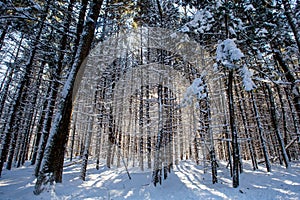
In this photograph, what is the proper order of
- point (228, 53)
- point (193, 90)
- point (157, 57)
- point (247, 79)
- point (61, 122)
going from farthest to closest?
point (157, 57)
point (193, 90)
point (228, 53)
point (247, 79)
point (61, 122)

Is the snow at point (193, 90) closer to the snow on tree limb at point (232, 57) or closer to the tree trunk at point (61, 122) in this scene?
the snow on tree limb at point (232, 57)

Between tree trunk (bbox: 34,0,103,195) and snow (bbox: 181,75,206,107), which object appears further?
snow (bbox: 181,75,206,107)

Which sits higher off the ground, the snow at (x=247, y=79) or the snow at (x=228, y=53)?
the snow at (x=228, y=53)

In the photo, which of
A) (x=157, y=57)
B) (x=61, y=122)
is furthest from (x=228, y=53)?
(x=61, y=122)

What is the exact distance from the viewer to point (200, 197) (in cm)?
721

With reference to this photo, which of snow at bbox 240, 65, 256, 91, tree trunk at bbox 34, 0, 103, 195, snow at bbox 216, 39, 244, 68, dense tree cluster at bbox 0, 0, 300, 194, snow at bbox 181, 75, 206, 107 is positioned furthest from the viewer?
snow at bbox 181, 75, 206, 107

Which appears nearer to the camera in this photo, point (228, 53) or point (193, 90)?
point (228, 53)

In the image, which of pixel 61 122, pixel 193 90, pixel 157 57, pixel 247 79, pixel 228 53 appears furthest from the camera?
pixel 157 57

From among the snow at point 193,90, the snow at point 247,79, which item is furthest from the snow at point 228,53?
the snow at point 193,90

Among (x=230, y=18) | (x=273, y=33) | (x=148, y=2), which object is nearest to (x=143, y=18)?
(x=148, y=2)

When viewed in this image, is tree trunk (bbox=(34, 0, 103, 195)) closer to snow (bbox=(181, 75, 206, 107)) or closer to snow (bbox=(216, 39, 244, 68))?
snow (bbox=(181, 75, 206, 107))

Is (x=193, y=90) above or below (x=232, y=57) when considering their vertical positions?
below

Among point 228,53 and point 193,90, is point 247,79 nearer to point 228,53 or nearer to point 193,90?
point 228,53

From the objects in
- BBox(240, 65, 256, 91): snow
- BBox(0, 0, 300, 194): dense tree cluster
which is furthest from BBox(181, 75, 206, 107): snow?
BBox(240, 65, 256, 91): snow
